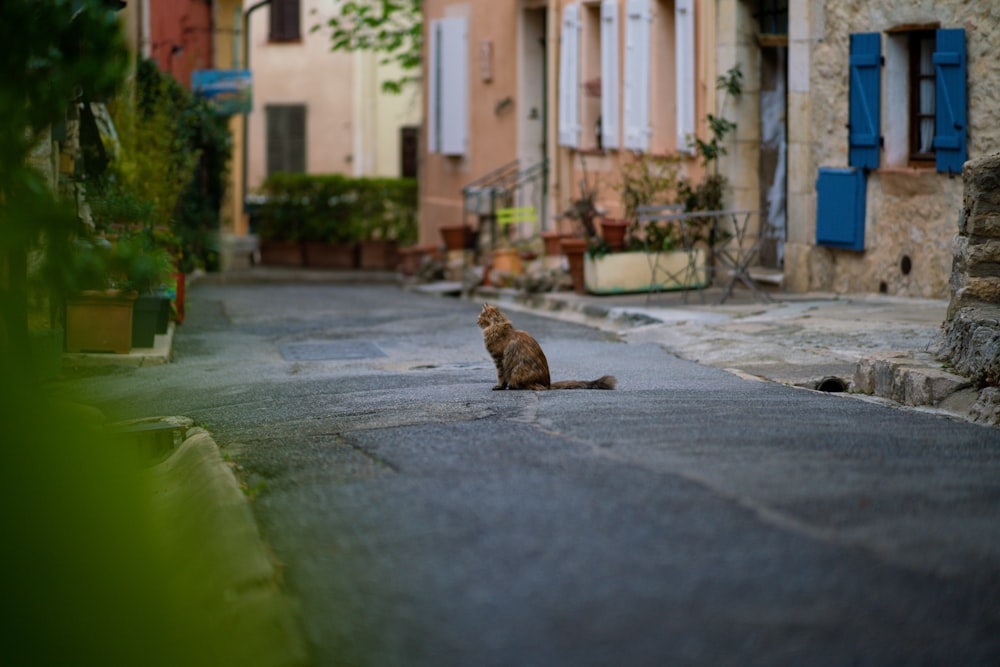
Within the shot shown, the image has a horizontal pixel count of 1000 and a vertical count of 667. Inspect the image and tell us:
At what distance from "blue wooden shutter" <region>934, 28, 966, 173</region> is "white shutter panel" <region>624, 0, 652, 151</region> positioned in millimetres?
4687

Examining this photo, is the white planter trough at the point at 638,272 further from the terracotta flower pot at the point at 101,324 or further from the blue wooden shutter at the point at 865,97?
the terracotta flower pot at the point at 101,324

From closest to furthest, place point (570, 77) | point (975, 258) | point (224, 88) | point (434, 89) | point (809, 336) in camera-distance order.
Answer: point (975, 258), point (809, 336), point (570, 77), point (224, 88), point (434, 89)

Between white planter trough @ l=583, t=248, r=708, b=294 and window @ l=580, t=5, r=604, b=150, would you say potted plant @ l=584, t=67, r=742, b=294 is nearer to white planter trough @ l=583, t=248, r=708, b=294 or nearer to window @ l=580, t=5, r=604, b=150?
white planter trough @ l=583, t=248, r=708, b=294

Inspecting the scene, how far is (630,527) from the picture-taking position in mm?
4266

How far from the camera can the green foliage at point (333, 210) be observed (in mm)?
24875

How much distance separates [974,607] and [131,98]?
12.5 m

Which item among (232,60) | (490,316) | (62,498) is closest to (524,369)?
(490,316)

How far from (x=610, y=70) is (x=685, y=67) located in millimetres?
1978

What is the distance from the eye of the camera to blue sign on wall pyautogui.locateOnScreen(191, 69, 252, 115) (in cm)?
2094

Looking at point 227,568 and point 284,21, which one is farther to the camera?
point 284,21

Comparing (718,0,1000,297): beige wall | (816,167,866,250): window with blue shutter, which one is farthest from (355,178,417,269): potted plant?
(816,167,866,250): window with blue shutter

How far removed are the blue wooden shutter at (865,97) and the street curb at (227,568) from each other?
8573 mm

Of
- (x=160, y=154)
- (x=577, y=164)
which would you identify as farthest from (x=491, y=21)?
(x=160, y=154)

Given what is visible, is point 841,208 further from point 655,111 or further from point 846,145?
point 655,111
